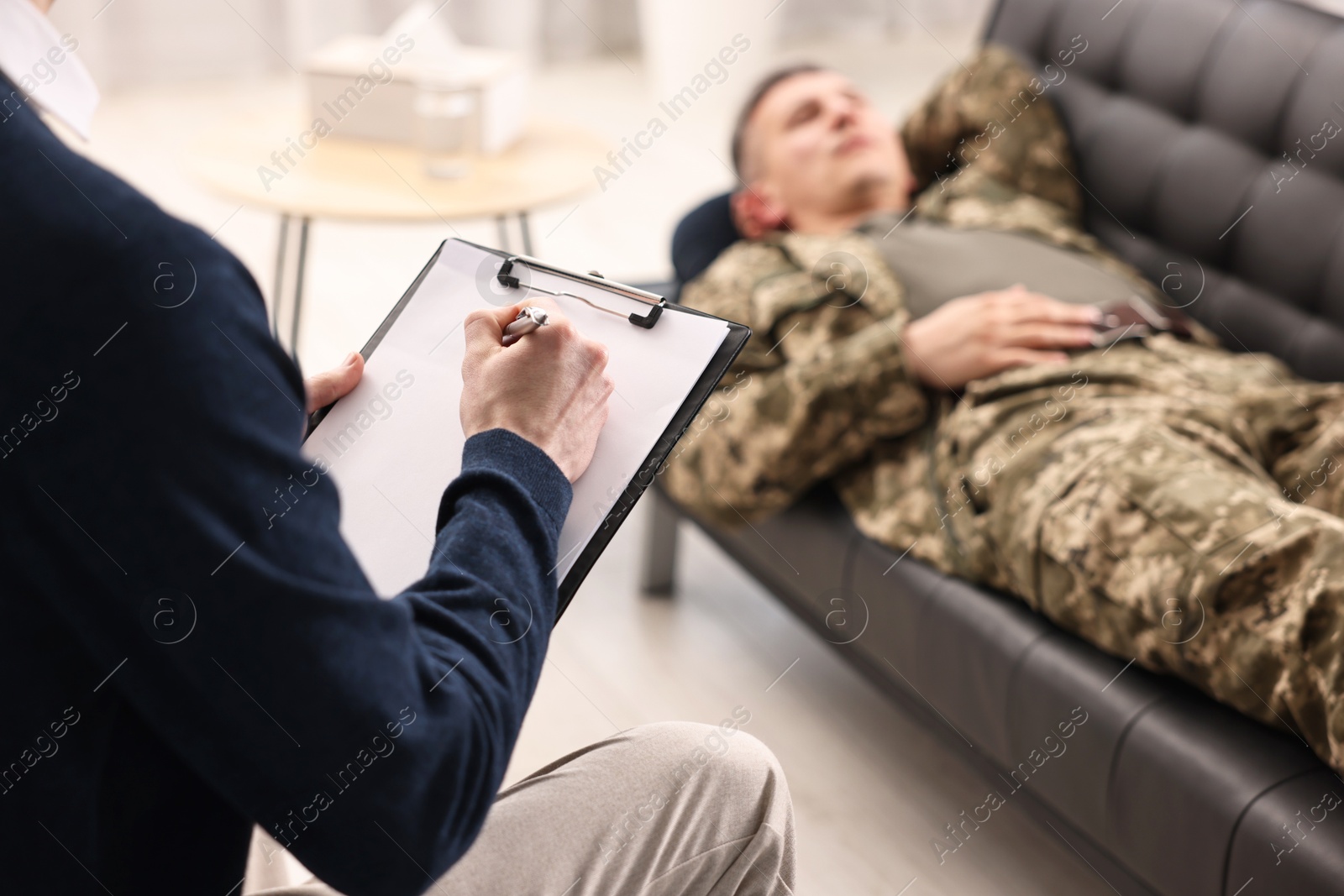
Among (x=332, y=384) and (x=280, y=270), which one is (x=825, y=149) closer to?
(x=280, y=270)

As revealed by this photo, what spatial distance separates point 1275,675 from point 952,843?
20.0 inches

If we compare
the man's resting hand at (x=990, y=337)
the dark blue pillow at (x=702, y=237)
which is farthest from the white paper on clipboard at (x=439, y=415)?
the dark blue pillow at (x=702, y=237)

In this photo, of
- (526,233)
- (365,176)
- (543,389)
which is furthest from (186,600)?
(526,233)

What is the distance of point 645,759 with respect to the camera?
0.81m

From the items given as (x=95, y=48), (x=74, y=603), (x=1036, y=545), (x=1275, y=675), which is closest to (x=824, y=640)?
(x=1036, y=545)

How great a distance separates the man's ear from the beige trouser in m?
1.21

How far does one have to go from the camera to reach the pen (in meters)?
0.77

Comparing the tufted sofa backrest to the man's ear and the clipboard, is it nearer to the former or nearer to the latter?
the man's ear

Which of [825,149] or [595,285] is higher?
[595,285]

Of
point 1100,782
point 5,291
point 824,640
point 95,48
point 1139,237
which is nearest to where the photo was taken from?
point 5,291

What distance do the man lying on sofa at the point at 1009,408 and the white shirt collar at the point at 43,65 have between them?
0.92 meters

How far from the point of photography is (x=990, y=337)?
1488mm

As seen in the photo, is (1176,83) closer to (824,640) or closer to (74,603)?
(824,640)

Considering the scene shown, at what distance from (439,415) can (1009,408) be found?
0.81m
